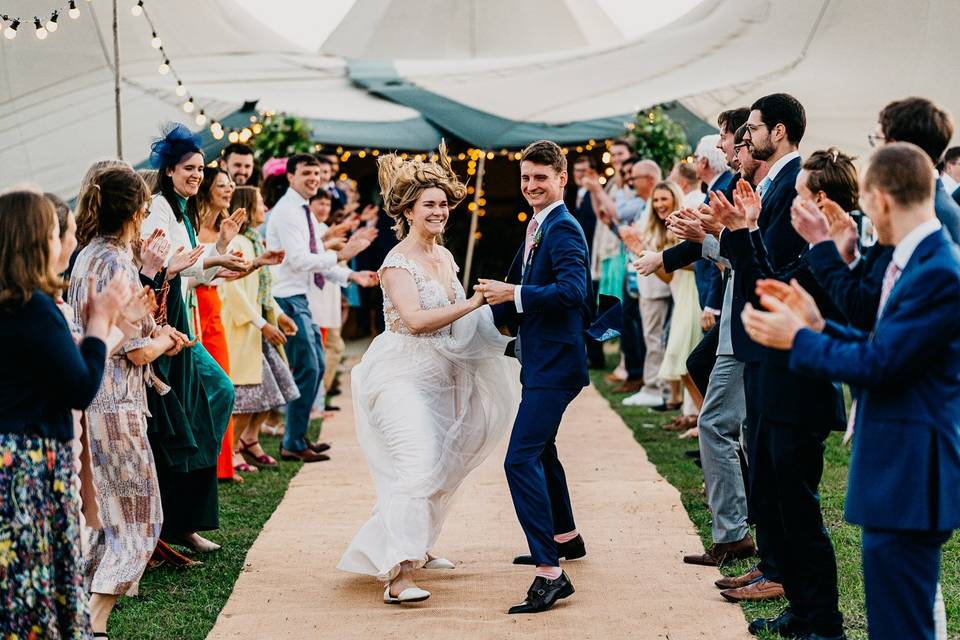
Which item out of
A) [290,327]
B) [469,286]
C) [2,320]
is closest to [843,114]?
[469,286]

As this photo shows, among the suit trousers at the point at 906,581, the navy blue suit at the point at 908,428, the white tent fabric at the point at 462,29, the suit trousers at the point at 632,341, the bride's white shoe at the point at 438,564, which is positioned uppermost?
the white tent fabric at the point at 462,29

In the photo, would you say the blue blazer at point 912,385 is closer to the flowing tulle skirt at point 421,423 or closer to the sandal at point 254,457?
the flowing tulle skirt at point 421,423

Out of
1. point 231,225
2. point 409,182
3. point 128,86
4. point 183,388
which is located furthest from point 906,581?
point 128,86

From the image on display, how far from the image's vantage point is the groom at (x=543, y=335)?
503 centimetres

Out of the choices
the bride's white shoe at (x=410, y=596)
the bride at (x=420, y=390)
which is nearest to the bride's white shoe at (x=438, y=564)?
the bride at (x=420, y=390)

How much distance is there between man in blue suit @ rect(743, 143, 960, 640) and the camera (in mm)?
3145

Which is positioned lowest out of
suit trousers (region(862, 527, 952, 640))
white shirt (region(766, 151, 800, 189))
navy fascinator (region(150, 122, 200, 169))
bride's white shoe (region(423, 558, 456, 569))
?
bride's white shoe (region(423, 558, 456, 569))

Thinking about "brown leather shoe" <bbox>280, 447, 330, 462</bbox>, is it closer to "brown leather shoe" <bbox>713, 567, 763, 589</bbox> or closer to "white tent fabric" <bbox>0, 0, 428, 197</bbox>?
"brown leather shoe" <bbox>713, 567, 763, 589</bbox>

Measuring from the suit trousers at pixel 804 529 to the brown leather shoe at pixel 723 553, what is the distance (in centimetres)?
114

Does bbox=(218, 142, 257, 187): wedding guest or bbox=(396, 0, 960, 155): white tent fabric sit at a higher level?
bbox=(396, 0, 960, 155): white tent fabric

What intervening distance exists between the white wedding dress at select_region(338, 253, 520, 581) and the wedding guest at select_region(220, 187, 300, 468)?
2526 mm

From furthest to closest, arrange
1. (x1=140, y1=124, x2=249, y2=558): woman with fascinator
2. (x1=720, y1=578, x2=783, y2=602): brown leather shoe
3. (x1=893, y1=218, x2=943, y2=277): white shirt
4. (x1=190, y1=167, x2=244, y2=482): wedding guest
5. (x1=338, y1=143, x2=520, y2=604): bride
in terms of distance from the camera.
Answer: (x1=190, y1=167, x2=244, y2=482): wedding guest
(x1=140, y1=124, x2=249, y2=558): woman with fascinator
(x1=338, y1=143, x2=520, y2=604): bride
(x1=720, y1=578, x2=783, y2=602): brown leather shoe
(x1=893, y1=218, x2=943, y2=277): white shirt

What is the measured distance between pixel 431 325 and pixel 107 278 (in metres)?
1.45

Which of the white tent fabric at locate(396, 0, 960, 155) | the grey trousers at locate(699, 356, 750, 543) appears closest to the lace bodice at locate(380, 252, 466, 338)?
the grey trousers at locate(699, 356, 750, 543)
